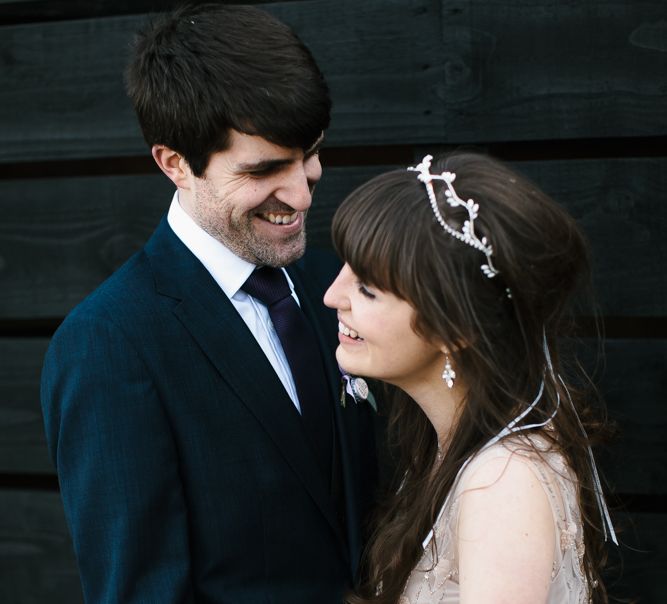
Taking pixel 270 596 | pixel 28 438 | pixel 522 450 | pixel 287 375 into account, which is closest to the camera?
pixel 522 450

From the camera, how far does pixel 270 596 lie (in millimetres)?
1790

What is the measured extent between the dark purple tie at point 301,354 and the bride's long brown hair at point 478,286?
12.3 inches

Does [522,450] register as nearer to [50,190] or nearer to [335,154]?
[335,154]

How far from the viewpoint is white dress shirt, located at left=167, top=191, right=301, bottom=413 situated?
1.94 meters

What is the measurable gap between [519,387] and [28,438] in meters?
1.86

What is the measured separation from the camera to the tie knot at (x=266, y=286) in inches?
77.4

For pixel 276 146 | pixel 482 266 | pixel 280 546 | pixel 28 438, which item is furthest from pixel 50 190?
pixel 482 266

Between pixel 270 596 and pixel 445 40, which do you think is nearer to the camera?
pixel 270 596

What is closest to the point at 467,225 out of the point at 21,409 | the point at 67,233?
the point at 67,233

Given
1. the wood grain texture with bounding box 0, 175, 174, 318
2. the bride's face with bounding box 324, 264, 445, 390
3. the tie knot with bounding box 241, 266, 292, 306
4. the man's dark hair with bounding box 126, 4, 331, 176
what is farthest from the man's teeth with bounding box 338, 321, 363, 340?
the wood grain texture with bounding box 0, 175, 174, 318

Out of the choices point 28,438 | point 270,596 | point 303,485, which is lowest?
point 28,438

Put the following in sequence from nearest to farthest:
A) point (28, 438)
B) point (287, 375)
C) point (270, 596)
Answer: point (270, 596), point (287, 375), point (28, 438)

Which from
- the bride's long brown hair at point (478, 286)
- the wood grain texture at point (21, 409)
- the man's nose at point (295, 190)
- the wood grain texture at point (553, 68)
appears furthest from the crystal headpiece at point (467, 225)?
the wood grain texture at point (21, 409)

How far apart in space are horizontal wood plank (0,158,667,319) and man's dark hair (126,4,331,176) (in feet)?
2.11
